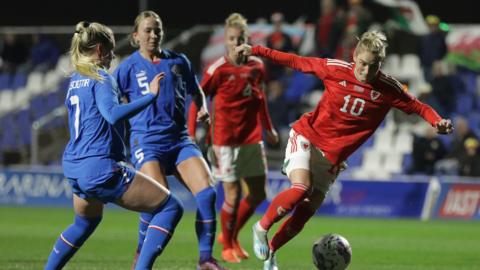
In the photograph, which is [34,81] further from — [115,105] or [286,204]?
[115,105]

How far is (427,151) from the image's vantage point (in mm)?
19688

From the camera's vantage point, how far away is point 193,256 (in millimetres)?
11039

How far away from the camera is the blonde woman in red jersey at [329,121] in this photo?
8.52m

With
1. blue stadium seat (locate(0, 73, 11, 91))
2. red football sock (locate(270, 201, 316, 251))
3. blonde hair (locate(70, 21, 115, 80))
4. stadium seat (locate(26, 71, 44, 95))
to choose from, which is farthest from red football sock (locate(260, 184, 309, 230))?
blue stadium seat (locate(0, 73, 11, 91))

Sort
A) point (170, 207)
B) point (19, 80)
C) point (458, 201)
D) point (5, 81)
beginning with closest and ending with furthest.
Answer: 1. point (170, 207)
2. point (458, 201)
3. point (19, 80)
4. point (5, 81)

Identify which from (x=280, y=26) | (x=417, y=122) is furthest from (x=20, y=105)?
(x=417, y=122)

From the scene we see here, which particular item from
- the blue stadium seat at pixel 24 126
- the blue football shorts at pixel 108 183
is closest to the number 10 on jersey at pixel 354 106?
the blue football shorts at pixel 108 183

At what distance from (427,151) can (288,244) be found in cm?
728

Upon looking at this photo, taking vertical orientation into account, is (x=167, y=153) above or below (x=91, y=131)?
below

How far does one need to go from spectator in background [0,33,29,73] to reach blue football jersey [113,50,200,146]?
1656cm

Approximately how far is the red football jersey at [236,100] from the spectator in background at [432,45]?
10.7m

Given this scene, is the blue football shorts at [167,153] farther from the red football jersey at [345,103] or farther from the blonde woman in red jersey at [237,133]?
the blonde woman in red jersey at [237,133]

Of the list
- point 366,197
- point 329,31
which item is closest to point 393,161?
point 366,197

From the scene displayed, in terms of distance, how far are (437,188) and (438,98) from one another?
297cm
